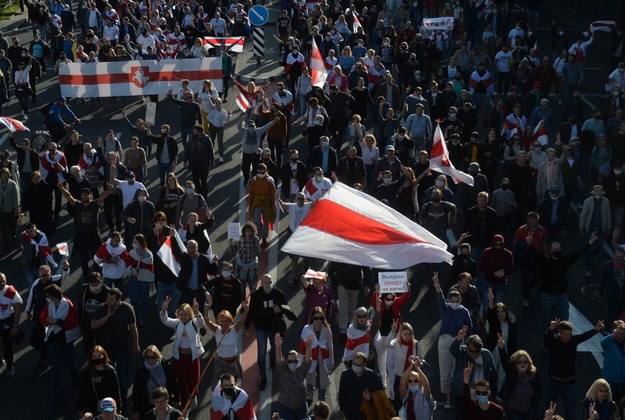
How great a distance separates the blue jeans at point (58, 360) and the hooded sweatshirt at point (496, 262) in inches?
220

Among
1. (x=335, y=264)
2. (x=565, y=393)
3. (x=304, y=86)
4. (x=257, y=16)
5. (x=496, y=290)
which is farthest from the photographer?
(x=257, y=16)

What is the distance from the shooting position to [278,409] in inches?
511

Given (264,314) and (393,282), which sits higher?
(393,282)

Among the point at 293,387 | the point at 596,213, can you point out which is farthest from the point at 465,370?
the point at 596,213

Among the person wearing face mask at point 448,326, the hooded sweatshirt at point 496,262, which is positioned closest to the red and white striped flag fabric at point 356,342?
the person wearing face mask at point 448,326

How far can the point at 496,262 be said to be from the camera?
49.9ft

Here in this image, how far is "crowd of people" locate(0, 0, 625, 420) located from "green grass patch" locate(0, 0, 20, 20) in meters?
12.7

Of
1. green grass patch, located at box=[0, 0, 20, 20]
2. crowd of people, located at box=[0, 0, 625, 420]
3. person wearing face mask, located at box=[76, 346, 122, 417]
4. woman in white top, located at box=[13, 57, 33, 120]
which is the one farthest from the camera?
A: green grass patch, located at box=[0, 0, 20, 20]

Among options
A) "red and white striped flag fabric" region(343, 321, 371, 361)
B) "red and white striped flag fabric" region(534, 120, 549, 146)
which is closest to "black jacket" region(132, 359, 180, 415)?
"red and white striped flag fabric" region(343, 321, 371, 361)

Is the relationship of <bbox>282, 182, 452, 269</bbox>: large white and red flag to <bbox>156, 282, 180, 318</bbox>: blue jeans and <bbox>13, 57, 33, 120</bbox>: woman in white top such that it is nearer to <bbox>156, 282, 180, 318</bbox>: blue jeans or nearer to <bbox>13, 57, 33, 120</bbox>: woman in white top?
<bbox>156, 282, 180, 318</bbox>: blue jeans

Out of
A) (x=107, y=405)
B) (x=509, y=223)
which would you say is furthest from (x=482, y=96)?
(x=107, y=405)

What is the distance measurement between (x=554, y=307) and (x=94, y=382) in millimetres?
6343

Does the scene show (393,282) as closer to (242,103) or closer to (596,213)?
(596,213)

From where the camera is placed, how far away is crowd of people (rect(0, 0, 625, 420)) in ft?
39.8
